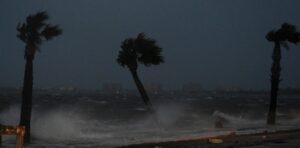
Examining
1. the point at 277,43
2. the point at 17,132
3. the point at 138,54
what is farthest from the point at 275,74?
the point at 17,132

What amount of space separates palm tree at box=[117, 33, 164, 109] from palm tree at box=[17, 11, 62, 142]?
41.4 ft

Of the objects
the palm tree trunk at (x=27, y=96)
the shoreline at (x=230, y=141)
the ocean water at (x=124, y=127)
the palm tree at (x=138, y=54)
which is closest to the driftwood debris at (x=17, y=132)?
the shoreline at (x=230, y=141)

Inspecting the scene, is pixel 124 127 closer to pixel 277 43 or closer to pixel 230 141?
pixel 277 43

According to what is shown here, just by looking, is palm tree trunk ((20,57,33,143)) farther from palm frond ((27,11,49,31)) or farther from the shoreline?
the shoreline

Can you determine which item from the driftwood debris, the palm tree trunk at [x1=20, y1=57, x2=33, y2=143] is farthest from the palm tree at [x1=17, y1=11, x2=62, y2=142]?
the driftwood debris

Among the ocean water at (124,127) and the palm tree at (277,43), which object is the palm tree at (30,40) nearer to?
the ocean water at (124,127)

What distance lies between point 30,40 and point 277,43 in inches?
839

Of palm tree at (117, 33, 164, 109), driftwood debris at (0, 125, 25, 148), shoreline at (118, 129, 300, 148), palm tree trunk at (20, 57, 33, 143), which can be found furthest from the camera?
palm tree at (117, 33, 164, 109)

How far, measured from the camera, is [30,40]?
27.4 metres

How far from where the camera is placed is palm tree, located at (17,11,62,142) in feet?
90.0

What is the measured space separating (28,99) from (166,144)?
27.8ft

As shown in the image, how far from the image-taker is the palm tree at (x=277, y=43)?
40469 millimetres

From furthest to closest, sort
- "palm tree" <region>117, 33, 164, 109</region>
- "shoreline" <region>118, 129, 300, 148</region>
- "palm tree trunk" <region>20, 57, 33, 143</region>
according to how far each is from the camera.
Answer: "palm tree" <region>117, 33, 164, 109</region>, "palm tree trunk" <region>20, 57, 33, 143</region>, "shoreline" <region>118, 129, 300, 148</region>

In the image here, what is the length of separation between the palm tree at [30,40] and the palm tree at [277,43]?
19666 millimetres
